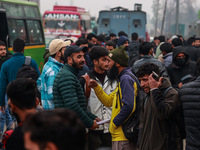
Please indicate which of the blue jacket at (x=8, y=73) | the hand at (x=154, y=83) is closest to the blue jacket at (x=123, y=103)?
the hand at (x=154, y=83)

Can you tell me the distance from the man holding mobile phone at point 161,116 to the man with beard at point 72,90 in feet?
2.39

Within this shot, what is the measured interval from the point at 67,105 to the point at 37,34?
10890 mm

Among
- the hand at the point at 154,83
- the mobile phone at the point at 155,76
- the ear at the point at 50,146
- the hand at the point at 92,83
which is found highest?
the ear at the point at 50,146

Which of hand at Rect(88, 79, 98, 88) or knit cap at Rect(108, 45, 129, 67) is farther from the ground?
knit cap at Rect(108, 45, 129, 67)

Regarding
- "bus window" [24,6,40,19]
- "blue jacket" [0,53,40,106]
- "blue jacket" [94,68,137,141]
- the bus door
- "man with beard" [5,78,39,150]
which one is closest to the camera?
"man with beard" [5,78,39,150]

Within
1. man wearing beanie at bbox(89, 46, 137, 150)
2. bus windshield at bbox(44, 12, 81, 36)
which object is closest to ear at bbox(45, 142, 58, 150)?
man wearing beanie at bbox(89, 46, 137, 150)

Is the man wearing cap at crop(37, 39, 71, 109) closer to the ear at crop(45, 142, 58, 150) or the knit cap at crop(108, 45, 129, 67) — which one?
Result: the knit cap at crop(108, 45, 129, 67)

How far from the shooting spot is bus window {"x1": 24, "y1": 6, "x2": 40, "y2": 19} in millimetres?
13861

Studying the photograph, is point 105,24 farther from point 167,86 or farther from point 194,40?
point 167,86

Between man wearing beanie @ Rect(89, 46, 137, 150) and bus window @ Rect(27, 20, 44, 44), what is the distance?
936cm

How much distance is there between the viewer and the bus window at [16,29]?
12.0 m

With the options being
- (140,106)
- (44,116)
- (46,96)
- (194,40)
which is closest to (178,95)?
(140,106)

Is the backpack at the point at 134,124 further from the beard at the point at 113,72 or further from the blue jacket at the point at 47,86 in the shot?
the blue jacket at the point at 47,86

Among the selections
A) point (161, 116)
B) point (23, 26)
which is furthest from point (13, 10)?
point (161, 116)
